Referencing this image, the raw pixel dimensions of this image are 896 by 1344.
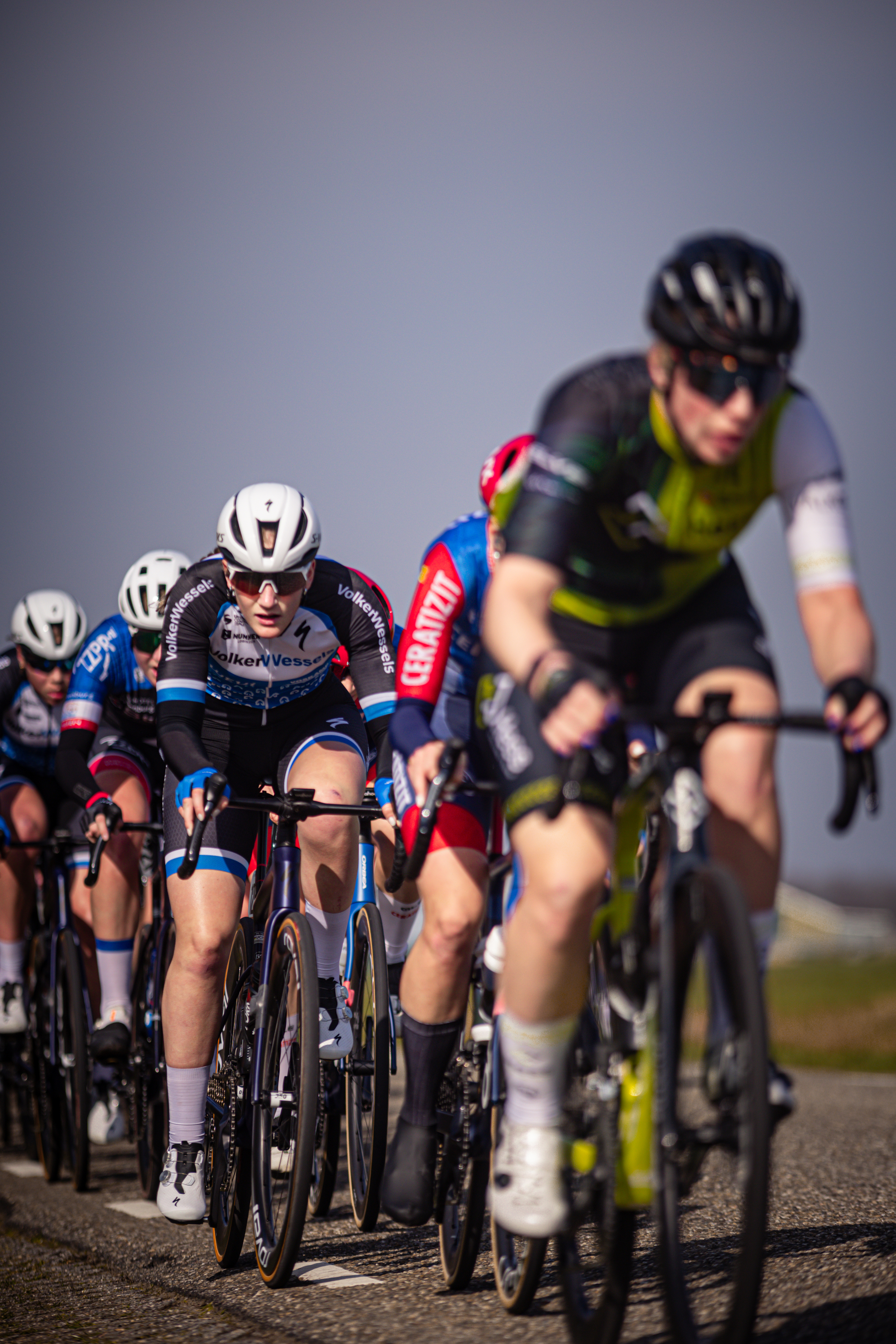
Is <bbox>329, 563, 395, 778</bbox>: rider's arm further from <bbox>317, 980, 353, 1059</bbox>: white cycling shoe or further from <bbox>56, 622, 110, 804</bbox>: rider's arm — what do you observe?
<bbox>56, 622, 110, 804</bbox>: rider's arm

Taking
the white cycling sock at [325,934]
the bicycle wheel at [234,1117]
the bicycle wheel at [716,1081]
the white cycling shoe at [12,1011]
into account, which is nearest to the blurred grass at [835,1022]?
the bicycle wheel at [716,1081]

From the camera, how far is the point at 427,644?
421 centimetres

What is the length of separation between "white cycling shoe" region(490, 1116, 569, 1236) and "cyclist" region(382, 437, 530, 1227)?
102 centimetres

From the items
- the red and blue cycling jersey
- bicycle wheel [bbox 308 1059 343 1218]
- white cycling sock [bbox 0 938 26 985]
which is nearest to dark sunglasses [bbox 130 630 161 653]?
white cycling sock [bbox 0 938 26 985]

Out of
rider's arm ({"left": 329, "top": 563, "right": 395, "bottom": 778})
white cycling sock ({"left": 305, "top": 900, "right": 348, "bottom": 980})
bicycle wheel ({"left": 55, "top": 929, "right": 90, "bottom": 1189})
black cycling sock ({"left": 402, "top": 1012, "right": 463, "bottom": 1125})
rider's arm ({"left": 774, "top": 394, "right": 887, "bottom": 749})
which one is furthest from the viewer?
bicycle wheel ({"left": 55, "top": 929, "right": 90, "bottom": 1189})

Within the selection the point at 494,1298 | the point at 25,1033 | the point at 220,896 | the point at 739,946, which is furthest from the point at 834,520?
the point at 25,1033

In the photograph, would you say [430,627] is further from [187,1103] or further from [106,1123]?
[106,1123]

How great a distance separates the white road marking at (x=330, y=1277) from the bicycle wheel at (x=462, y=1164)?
0.98 feet

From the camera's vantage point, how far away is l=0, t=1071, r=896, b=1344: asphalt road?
3.81m

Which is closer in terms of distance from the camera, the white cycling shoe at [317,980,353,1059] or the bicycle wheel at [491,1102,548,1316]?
the bicycle wheel at [491,1102,548,1316]

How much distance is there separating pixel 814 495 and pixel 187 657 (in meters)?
2.83

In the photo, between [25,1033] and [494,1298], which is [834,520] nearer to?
[494,1298]

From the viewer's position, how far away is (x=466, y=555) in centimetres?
440

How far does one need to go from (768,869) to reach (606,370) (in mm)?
1194
